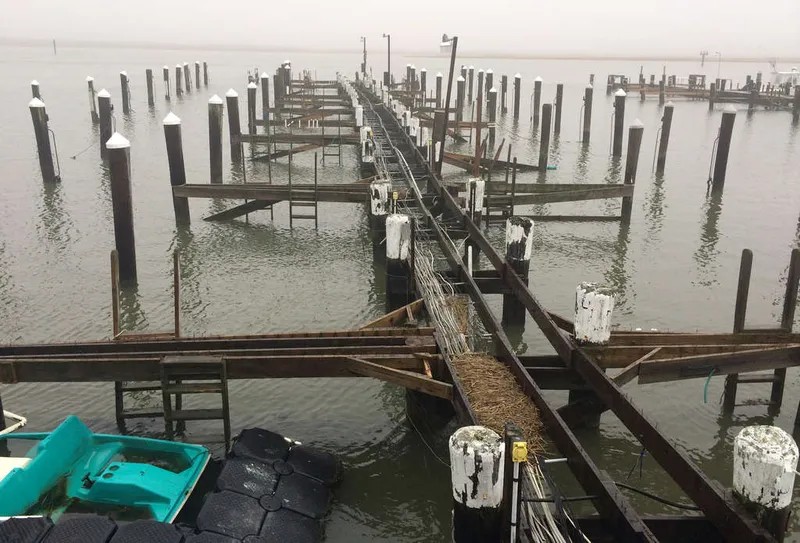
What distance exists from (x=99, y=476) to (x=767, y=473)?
21.6 ft

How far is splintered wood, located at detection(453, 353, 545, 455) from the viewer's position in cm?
697

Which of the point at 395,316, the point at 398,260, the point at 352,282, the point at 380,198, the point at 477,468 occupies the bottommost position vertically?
the point at 352,282

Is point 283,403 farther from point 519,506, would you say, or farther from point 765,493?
point 765,493

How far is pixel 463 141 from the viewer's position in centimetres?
3584

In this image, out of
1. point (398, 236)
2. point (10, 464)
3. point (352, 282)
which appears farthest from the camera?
point (352, 282)

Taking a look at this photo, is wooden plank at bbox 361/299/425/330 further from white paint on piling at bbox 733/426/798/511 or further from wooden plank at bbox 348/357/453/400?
white paint on piling at bbox 733/426/798/511

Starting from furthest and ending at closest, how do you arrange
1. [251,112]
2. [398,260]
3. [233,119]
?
[251,112] → [233,119] → [398,260]

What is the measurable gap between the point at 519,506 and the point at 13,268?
1467cm

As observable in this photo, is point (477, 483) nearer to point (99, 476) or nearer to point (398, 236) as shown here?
point (99, 476)

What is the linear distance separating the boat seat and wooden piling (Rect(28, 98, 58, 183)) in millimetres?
18813

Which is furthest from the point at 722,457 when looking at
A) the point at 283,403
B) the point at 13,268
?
the point at 13,268

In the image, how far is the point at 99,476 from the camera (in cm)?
749

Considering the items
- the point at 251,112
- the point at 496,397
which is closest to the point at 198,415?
the point at 496,397

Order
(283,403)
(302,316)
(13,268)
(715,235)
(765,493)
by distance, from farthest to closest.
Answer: (715,235) < (13,268) < (302,316) < (283,403) < (765,493)
